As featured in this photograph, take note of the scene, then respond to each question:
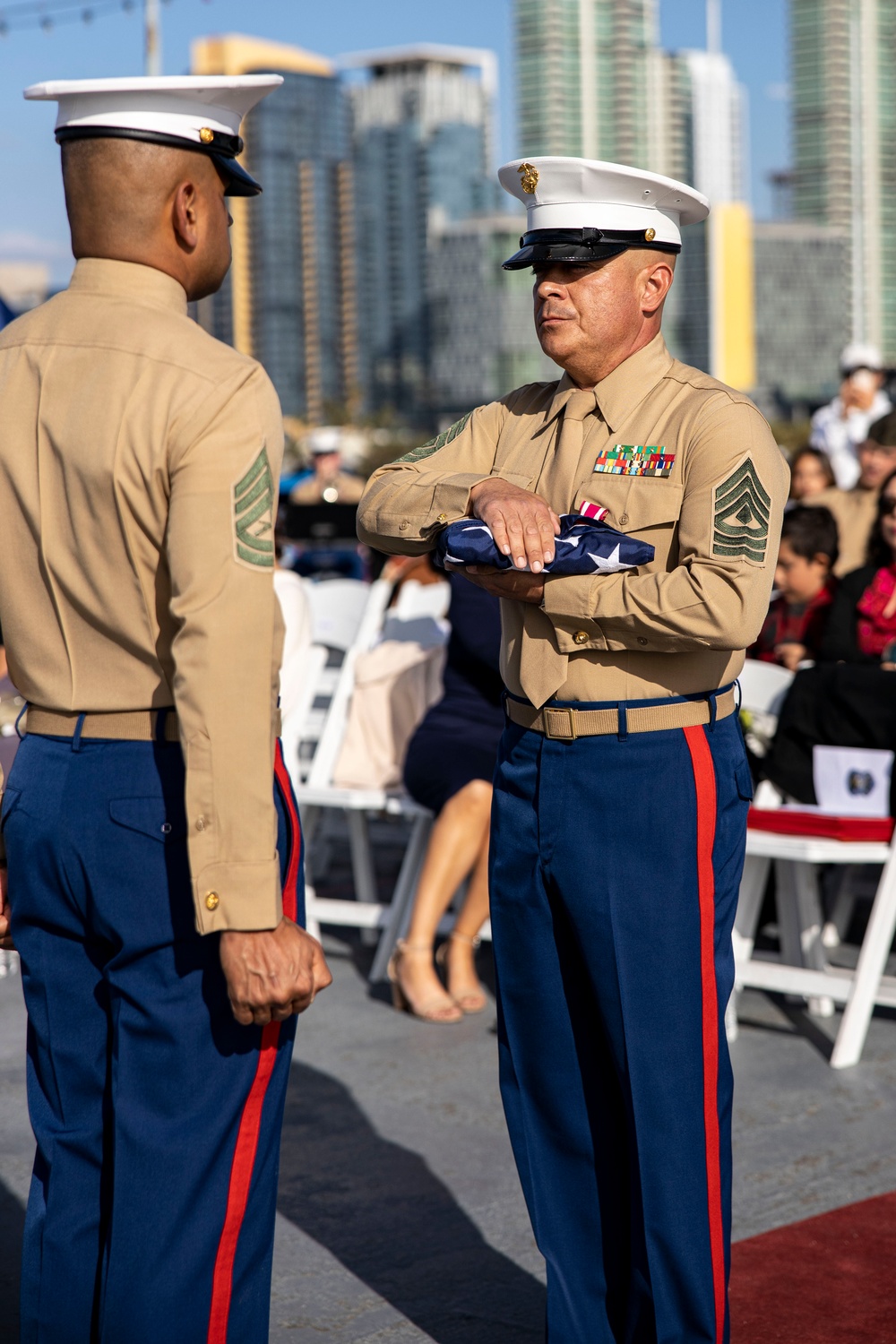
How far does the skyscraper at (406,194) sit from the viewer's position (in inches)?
5507

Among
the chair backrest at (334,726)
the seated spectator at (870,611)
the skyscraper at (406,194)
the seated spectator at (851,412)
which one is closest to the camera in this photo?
the seated spectator at (870,611)

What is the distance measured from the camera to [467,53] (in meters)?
164

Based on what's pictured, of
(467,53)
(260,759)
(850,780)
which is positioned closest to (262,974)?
(260,759)

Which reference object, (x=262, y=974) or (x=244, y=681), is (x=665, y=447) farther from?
(x=262, y=974)

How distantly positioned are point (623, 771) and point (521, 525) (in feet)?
1.46

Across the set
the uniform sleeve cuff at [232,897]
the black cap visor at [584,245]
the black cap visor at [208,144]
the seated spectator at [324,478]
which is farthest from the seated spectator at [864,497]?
the seated spectator at [324,478]

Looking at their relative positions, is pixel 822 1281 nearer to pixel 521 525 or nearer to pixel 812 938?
pixel 521 525

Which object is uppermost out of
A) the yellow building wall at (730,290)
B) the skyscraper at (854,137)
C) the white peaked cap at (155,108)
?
the skyscraper at (854,137)

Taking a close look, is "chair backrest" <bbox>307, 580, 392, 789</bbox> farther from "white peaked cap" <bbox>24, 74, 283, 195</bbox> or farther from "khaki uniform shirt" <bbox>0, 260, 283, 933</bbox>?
"white peaked cap" <bbox>24, 74, 283, 195</bbox>

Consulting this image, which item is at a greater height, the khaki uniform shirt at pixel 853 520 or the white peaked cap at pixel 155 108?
the white peaked cap at pixel 155 108

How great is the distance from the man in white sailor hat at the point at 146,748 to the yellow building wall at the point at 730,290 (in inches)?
3742

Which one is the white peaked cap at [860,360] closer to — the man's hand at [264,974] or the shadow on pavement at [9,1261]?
the shadow on pavement at [9,1261]

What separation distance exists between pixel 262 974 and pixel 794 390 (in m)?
124

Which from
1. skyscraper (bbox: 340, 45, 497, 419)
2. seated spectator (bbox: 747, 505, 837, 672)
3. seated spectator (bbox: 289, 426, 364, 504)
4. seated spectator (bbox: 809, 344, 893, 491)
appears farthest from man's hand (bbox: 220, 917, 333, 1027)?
skyscraper (bbox: 340, 45, 497, 419)
